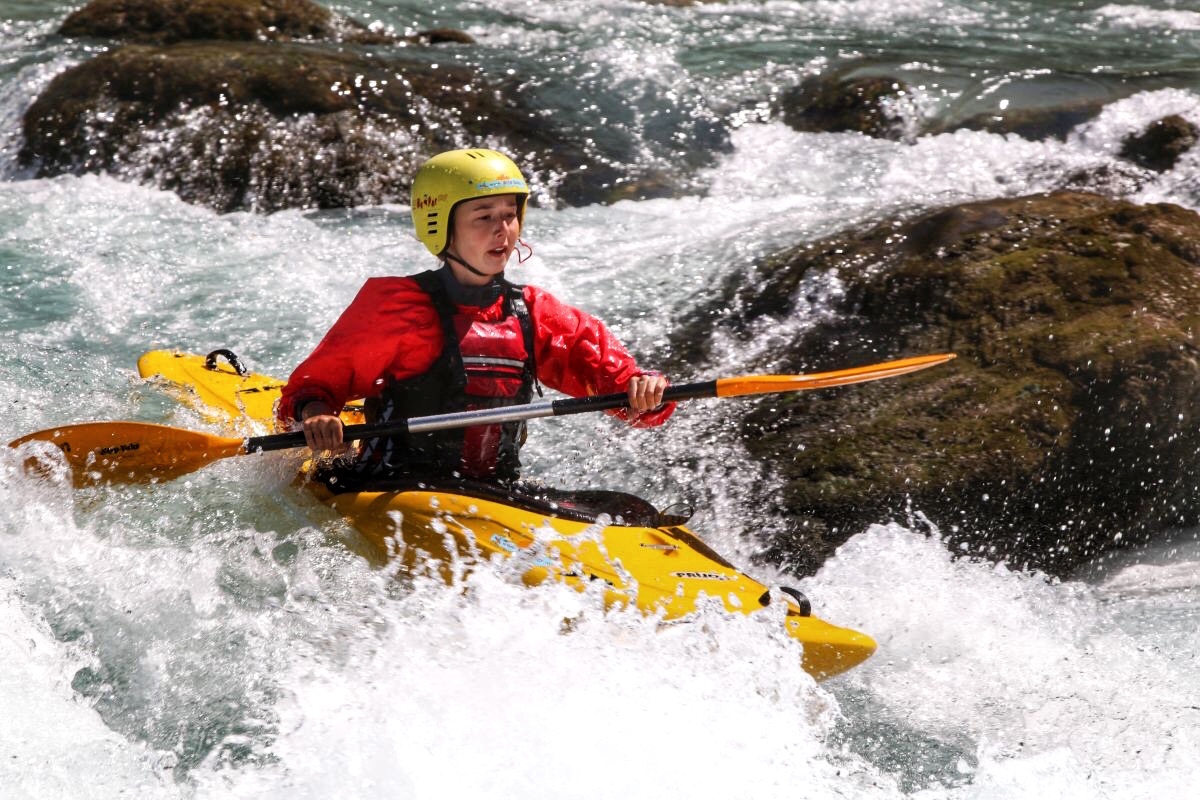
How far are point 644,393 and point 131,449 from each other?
1.68 metres

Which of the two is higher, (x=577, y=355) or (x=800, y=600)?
(x=577, y=355)

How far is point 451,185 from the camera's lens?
3.80 meters

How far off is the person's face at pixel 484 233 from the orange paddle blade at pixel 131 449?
3.27 feet

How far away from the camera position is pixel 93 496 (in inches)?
167

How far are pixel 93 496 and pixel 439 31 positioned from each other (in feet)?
22.3

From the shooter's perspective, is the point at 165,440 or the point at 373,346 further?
the point at 165,440

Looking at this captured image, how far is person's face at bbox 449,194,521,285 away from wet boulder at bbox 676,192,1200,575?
1663 mm

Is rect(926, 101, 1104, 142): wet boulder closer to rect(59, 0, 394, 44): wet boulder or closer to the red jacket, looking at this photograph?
rect(59, 0, 394, 44): wet boulder

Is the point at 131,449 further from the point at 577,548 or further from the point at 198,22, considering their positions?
the point at 198,22

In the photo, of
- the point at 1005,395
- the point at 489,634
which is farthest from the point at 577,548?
the point at 1005,395

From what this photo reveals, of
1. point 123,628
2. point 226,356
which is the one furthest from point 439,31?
point 123,628

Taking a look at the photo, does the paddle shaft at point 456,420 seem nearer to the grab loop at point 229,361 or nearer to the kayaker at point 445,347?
the kayaker at point 445,347

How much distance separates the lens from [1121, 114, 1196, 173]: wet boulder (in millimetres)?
7617

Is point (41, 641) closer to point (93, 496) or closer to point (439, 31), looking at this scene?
point (93, 496)
